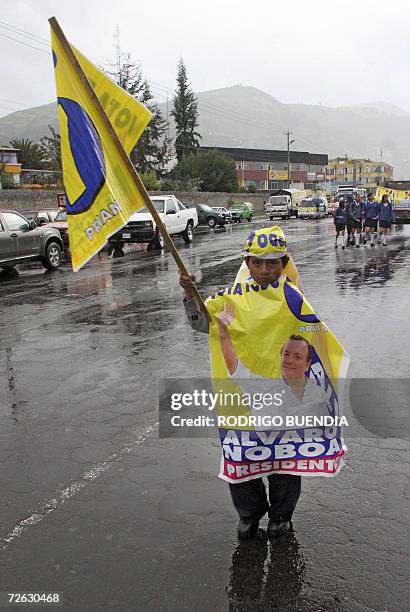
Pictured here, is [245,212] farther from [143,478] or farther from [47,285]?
[143,478]

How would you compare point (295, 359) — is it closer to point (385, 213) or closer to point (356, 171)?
point (385, 213)

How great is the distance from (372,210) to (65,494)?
1748cm

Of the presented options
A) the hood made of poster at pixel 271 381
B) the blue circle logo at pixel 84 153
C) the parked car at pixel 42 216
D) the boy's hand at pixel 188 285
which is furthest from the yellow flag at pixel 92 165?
the parked car at pixel 42 216

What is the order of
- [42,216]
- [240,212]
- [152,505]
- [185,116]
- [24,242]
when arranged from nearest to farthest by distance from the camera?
[152,505] < [24,242] < [42,216] < [240,212] < [185,116]

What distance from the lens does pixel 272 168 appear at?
12150cm

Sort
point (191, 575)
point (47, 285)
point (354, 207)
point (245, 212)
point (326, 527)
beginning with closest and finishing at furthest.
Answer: point (191, 575) → point (326, 527) → point (47, 285) → point (354, 207) → point (245, 212)

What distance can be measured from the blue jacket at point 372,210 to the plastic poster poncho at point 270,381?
17.2m


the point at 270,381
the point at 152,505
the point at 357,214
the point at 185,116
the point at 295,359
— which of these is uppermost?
the point at 185,116

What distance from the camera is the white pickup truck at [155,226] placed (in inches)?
848

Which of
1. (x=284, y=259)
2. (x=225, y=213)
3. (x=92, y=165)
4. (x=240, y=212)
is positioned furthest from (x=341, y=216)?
(x=240, y=212)

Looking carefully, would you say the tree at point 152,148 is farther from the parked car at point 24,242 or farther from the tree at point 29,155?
the parked car at point 24,242

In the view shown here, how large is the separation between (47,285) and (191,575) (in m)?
11.2

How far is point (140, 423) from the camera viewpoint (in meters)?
4.77

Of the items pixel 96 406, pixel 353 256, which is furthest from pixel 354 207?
pixel 96 406
